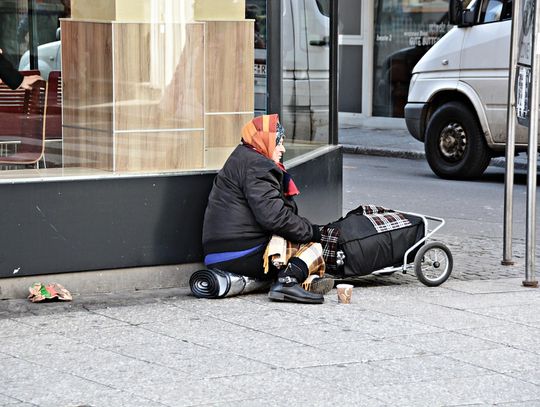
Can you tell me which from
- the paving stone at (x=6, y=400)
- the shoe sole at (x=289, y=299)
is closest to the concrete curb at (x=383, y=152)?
the shoe sole at (x=289, y=299)

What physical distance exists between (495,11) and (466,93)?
100 cm

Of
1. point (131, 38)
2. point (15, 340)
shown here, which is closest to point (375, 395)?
point (15, 340)

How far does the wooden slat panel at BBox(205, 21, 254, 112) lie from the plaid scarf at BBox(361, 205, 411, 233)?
112 centimetres

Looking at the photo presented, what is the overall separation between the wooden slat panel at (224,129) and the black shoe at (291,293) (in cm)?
122

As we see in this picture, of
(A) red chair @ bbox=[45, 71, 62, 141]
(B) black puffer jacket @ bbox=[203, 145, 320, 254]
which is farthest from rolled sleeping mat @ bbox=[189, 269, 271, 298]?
(A) red chair @ bbox=[45, 71, 62, 141]

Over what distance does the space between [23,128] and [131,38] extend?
0.95m

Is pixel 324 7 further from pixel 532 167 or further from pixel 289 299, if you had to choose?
pixel 289 299

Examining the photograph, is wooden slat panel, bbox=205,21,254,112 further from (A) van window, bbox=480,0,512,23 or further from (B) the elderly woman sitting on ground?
(A) van window, bbox=480,0,512,23

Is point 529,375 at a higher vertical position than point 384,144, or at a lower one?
lower

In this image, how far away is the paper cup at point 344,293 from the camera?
706 cm

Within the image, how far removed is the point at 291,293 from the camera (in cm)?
702

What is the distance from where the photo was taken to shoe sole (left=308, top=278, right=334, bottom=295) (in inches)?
284

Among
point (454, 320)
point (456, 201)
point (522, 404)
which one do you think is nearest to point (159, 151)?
point (454, 320)

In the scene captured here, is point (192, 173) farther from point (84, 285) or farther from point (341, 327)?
point (341, 327)
